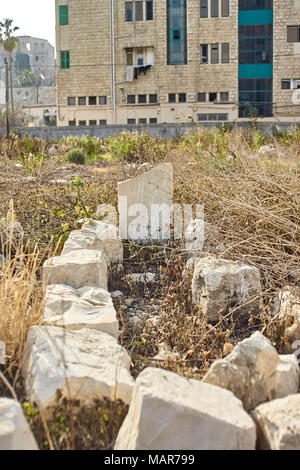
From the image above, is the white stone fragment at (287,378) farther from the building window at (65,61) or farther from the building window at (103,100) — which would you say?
the building window at (65,61)

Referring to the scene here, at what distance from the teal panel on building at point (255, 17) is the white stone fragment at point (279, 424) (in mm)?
42837

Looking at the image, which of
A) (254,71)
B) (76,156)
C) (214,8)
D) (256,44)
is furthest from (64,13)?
(76,156)

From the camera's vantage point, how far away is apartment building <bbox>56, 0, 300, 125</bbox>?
40438 mm

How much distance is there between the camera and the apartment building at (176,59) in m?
40.4

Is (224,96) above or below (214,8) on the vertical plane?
below

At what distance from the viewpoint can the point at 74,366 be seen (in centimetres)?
273

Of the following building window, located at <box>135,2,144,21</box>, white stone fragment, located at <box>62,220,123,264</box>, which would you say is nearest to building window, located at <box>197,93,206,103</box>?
building window, located at <box>135,2,144,21</box>

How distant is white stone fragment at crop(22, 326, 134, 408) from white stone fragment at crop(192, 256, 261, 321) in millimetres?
1221

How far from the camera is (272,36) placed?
1613 inches

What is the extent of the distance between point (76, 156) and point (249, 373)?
12.5m

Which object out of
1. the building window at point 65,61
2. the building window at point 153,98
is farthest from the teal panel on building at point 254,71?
the building window at point 65,61

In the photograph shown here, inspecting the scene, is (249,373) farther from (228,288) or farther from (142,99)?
(142,99)
